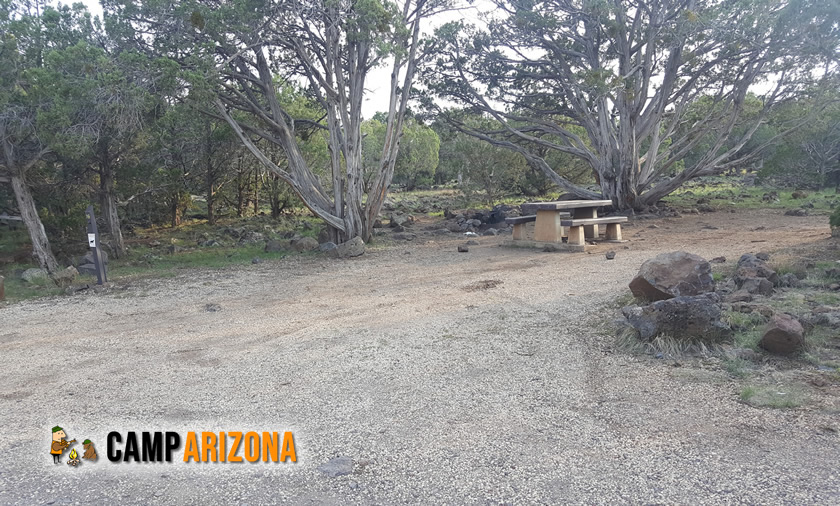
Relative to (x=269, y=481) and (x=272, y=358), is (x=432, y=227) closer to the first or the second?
(x=272, y=358)

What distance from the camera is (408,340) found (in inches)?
223

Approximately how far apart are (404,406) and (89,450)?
204 cm

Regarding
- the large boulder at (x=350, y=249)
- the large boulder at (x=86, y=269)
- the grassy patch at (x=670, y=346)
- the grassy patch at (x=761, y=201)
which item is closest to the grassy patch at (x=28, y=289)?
the large boulder at (x=86, y=269)

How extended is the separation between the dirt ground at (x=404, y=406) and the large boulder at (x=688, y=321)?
1.33 feet

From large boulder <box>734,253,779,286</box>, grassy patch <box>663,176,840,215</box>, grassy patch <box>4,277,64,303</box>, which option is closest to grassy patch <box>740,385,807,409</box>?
large boulder <box>734,253,779,286</box>

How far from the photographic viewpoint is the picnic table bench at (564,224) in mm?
11570

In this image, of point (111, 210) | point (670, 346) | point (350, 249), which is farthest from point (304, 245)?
point (670, 346)

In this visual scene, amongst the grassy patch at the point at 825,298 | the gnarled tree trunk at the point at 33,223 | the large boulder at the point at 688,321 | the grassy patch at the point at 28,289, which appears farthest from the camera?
the gnarled tree trunk at the point at 33,223

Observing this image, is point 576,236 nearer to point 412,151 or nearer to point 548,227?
point 548,227

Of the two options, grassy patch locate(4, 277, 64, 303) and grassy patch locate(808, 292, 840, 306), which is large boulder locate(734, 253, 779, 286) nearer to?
grassy patch locate(808, 292, 840, 306)

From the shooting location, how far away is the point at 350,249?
41.0 feet

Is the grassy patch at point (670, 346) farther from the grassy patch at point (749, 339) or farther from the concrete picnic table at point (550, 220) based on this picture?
the concrete picnic table at point (550, 220)

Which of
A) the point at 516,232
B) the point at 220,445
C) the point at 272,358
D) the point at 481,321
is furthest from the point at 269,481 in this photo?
the point at 516,232

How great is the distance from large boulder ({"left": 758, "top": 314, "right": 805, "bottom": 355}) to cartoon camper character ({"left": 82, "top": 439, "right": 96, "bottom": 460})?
16.3 feet
